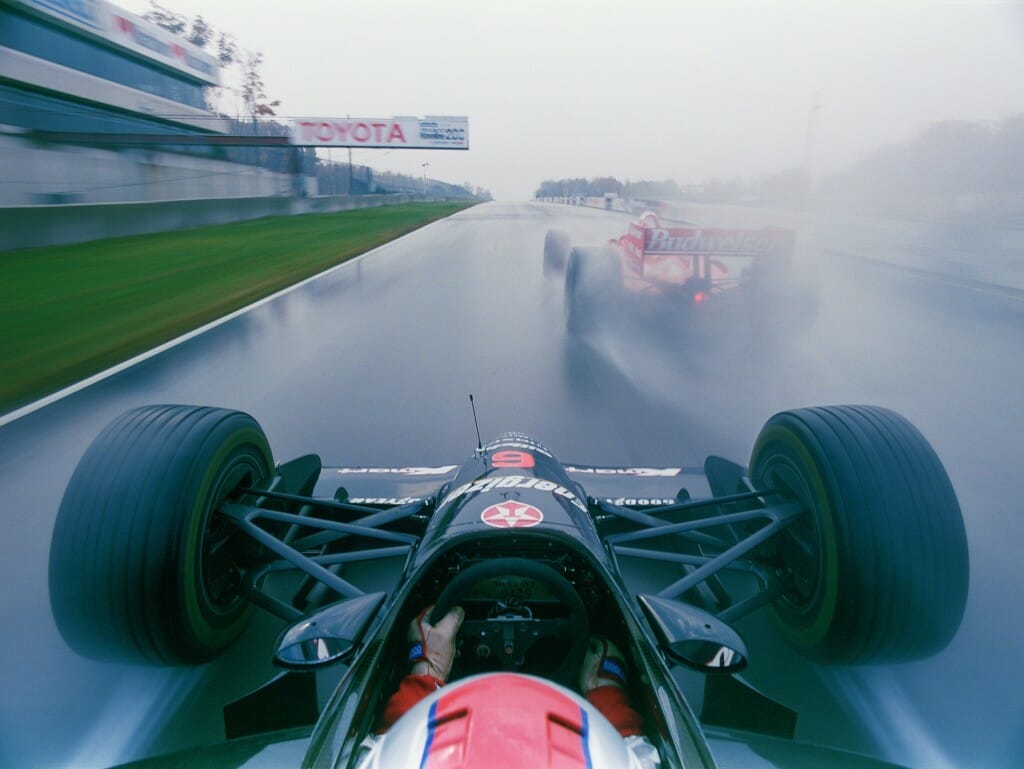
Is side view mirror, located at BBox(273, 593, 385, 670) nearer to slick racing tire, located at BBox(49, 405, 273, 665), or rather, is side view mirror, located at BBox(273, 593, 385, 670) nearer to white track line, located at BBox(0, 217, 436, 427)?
slick racing tire, located at BBox(49, 405, 273, 665)

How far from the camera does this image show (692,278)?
29.7 feet

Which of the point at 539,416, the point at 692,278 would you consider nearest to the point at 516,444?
the point at 539,416

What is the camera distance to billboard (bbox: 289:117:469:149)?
34250 mm

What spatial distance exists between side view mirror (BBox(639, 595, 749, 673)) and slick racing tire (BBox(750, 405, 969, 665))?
71 cm

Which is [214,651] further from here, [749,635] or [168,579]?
[749,635]

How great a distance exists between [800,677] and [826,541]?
0.52 metres

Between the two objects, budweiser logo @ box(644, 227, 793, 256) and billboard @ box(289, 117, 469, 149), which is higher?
billboard @ box(289, 117, 469, 149)

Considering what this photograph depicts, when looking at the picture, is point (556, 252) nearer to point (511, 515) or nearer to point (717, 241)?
point (717, 241)

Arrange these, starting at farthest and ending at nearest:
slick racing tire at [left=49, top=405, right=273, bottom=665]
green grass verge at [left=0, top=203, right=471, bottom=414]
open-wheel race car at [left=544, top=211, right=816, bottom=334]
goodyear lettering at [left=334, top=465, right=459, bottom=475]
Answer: open-wheel race car at [left=544, top=211, right=816, bottom=334]
green grass verge at [left=0, top=203, right=471, bottom=414]
goodyear lettering at [left=334, top=465, right=459, bottom=475]
slick racing tire at [left=49, top=405, right=273, bottom=665]

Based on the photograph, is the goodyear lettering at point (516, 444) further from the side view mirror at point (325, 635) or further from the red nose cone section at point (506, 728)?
the red nose cone section at point (506, 728)

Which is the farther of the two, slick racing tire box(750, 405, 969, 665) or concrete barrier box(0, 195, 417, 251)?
concrete barrier box(0, 195, 417, 251)

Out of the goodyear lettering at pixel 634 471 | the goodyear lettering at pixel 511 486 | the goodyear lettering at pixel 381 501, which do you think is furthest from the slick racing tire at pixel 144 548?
the goodyear lettering at pixel 634 471

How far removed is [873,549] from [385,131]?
3729 cm

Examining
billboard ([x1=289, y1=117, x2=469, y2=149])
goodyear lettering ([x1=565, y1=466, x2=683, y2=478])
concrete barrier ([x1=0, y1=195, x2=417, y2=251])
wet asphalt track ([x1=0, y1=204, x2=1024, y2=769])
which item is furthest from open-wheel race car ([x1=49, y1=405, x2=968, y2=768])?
billboard ([x1=289, y1=117, x2=469, y2=149])
